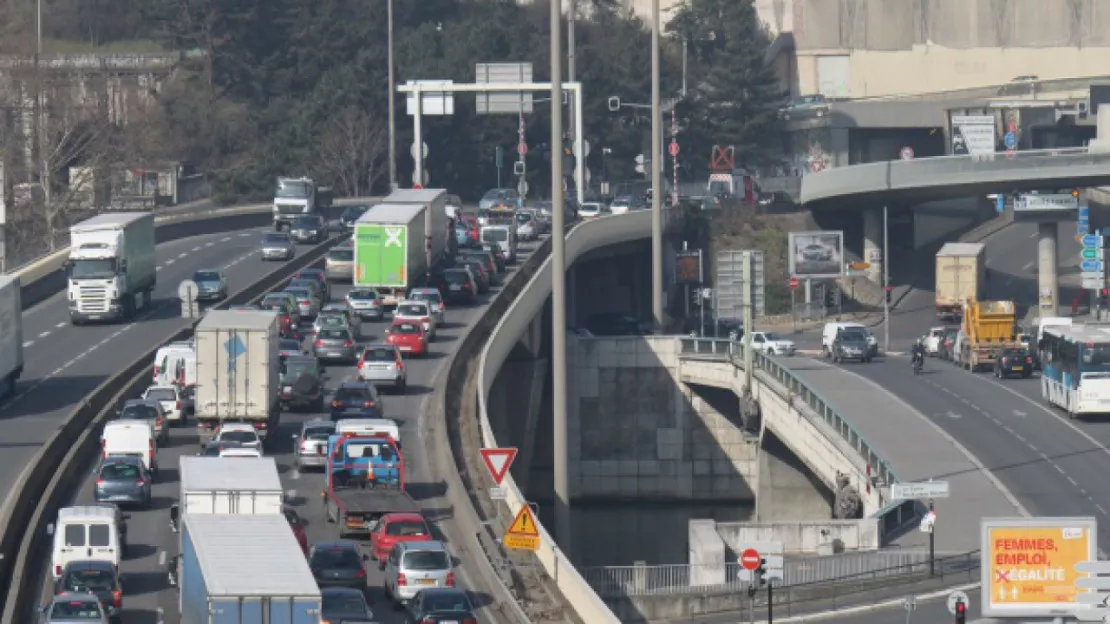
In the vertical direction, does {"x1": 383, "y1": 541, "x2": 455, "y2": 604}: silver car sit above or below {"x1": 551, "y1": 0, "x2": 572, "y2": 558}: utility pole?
below

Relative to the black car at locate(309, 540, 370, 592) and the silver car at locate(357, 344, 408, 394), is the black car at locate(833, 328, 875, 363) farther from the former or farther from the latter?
the black car at locate(309, 540, 370, 592)

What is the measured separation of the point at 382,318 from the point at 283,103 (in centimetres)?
8137

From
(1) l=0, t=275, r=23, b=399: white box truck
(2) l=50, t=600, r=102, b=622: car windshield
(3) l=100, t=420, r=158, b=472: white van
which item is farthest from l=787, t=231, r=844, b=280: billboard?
(2) l=50, t=600, r=102, b=622: car windshield

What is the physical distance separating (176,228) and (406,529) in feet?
237

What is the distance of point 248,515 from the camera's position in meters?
38.9

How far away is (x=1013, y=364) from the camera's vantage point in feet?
287

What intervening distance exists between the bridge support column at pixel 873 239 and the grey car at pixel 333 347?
62.4 m

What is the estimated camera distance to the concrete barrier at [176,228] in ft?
295

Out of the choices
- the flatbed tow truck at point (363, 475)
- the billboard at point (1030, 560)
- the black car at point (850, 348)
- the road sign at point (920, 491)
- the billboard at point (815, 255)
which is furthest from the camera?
the billboard at point (815, 255)

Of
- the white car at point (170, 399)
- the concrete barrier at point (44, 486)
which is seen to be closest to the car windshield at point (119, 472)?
the concrete barrier at point (44, 486)

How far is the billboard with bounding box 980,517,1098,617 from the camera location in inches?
1454

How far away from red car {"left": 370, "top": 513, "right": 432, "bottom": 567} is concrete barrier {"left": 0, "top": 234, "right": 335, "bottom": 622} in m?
6.77

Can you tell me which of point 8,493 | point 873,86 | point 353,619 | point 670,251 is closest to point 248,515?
point 353,619

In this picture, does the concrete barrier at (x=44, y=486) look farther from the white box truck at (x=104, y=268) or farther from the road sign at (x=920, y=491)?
the road sign at (x=920, y=491)
